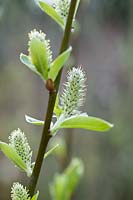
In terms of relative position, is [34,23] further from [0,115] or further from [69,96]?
[69,96]

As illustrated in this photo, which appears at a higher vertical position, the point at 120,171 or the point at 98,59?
the point at 98,59

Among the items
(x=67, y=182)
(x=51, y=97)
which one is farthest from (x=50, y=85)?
(x=67, y=182)

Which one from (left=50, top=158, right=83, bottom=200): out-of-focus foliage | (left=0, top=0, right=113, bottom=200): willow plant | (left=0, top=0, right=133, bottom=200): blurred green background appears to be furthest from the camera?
(left=0, top=0, right=133, bottom=200): blurred green background

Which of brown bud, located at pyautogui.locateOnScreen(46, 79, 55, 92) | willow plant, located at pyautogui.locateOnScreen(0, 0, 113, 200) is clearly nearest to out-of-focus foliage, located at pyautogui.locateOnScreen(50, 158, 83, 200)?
willow plant, located at pyautogui.locateOnScreen(0, 0, 113, 200)

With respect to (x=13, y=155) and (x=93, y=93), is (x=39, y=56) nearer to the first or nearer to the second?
(x=13, y=155)

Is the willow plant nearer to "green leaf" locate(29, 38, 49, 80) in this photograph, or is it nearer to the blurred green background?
"green leaf" locate(29, 38, 49, 80)

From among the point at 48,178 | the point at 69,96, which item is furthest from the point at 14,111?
the point at 69,96
